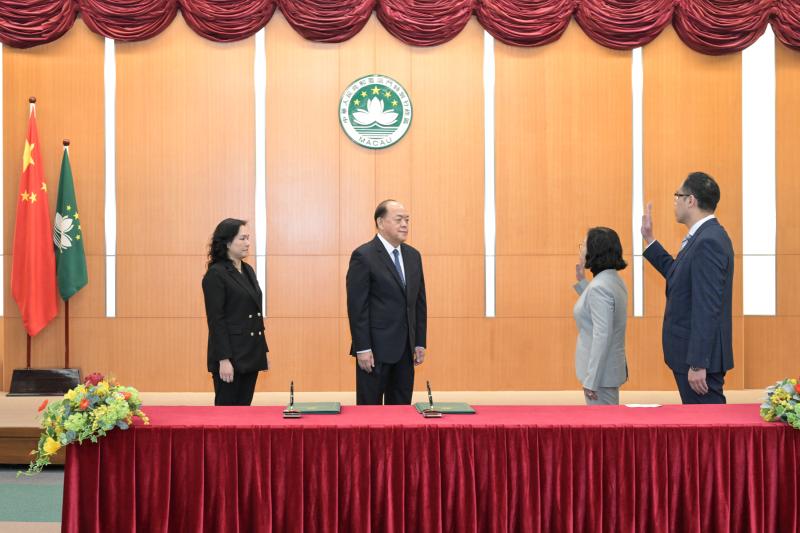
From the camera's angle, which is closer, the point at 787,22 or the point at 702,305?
the point at 702,305

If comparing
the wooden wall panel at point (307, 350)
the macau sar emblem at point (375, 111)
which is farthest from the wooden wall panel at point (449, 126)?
the wooden wall panel at point (307, 350)

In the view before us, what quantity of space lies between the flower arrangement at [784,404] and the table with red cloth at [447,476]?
0.13ft

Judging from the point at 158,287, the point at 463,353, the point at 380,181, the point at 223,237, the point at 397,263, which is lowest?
the point at 463,353

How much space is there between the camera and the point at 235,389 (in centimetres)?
373

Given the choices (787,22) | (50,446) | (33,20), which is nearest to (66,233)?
(33,20)

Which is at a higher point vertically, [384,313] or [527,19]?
[527,19]

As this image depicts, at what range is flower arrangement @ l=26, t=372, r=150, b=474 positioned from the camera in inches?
90.0

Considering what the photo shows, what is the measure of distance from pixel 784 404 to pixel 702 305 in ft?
2.03

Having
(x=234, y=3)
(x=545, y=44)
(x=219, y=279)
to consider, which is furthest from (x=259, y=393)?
(x=545, y=44)

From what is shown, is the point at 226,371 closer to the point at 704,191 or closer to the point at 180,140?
the point at 704,191

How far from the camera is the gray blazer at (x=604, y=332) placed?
3.24 m

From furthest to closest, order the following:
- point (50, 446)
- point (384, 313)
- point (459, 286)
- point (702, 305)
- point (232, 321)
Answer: point (459, 286) → point (232, 321) → point (384, 313) → point (702, 305) → point (50, 446)

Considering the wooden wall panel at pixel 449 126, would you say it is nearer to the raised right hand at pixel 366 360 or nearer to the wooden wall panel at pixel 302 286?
the wooden wall panel at pixel 302 286

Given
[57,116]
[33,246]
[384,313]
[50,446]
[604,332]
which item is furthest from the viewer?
[57,116]
